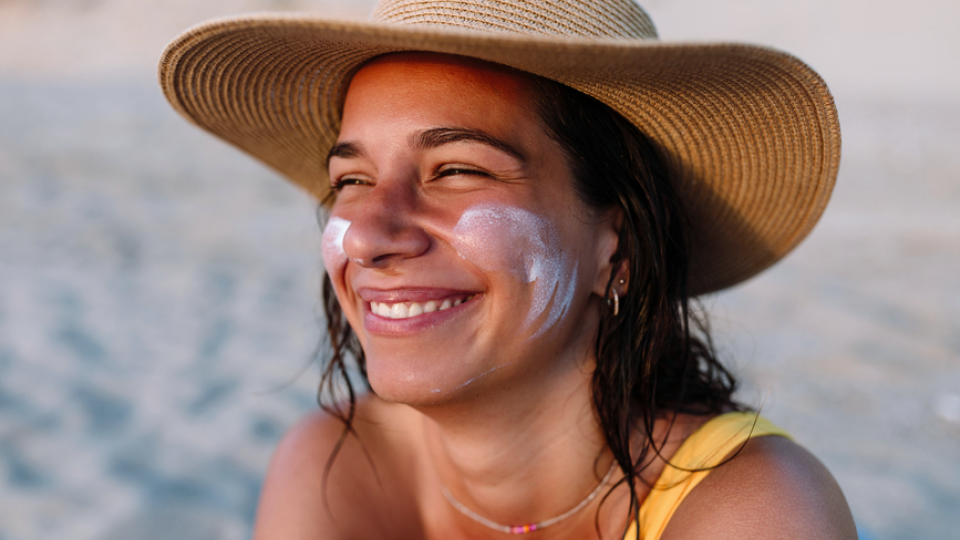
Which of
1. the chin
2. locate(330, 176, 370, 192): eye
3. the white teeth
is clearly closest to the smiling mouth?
the white teeth

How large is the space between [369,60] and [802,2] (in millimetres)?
18923

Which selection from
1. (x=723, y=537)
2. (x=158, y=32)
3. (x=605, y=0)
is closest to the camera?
(x=723, y=537)

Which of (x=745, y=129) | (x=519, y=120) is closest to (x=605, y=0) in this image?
(x=519, y=120)

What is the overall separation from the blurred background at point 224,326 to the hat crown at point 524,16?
137 centimetres

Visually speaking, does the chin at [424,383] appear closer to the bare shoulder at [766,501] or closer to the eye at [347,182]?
the eye at [347,182]

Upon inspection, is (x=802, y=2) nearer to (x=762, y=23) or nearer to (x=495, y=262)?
(x=762, y=23)

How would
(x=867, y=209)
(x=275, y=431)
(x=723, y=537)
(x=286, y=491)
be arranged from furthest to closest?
(x=867, y=209) < (x=275, y=431) < (x=286, y=491) < (x=723, y=537)

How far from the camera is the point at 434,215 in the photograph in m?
1.70

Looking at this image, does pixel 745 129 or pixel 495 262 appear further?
pixel 745 129

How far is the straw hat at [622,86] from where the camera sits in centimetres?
145

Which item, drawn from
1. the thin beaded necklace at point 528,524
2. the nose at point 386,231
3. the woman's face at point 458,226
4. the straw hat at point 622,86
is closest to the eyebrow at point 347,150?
the woman's face at point 458,226

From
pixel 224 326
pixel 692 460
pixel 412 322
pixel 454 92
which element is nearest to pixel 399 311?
pixel 412 322

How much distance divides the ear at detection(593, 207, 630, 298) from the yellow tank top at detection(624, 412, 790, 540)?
0.46 meters

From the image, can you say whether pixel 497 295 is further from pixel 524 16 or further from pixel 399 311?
pixel 524 16
